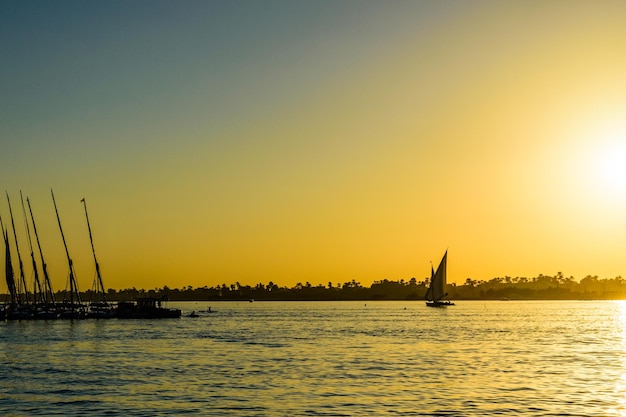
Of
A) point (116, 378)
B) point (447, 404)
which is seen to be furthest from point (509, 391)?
point (116, 378)

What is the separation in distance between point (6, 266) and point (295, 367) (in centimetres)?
9408

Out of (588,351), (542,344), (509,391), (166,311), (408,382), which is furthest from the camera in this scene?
(166,311)

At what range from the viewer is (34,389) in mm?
55969

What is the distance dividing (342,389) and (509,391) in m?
11.2

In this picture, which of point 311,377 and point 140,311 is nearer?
point 311,377

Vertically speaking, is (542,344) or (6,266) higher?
(6,266)

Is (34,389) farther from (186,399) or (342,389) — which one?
(342,389)

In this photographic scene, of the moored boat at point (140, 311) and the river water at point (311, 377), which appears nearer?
the river water at point (311, 377)

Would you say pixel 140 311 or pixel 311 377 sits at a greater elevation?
pixel 140 311

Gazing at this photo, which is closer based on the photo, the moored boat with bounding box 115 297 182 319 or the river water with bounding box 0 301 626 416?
the river water with bounding box 0 301 626 416

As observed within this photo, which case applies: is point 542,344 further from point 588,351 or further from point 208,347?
point 208,347

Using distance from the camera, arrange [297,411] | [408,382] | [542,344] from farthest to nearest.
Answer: [542,344]
[408,382]
[297,411]

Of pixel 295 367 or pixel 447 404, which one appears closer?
pixel 447 404

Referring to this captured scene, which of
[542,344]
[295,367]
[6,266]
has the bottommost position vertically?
[542,344]
